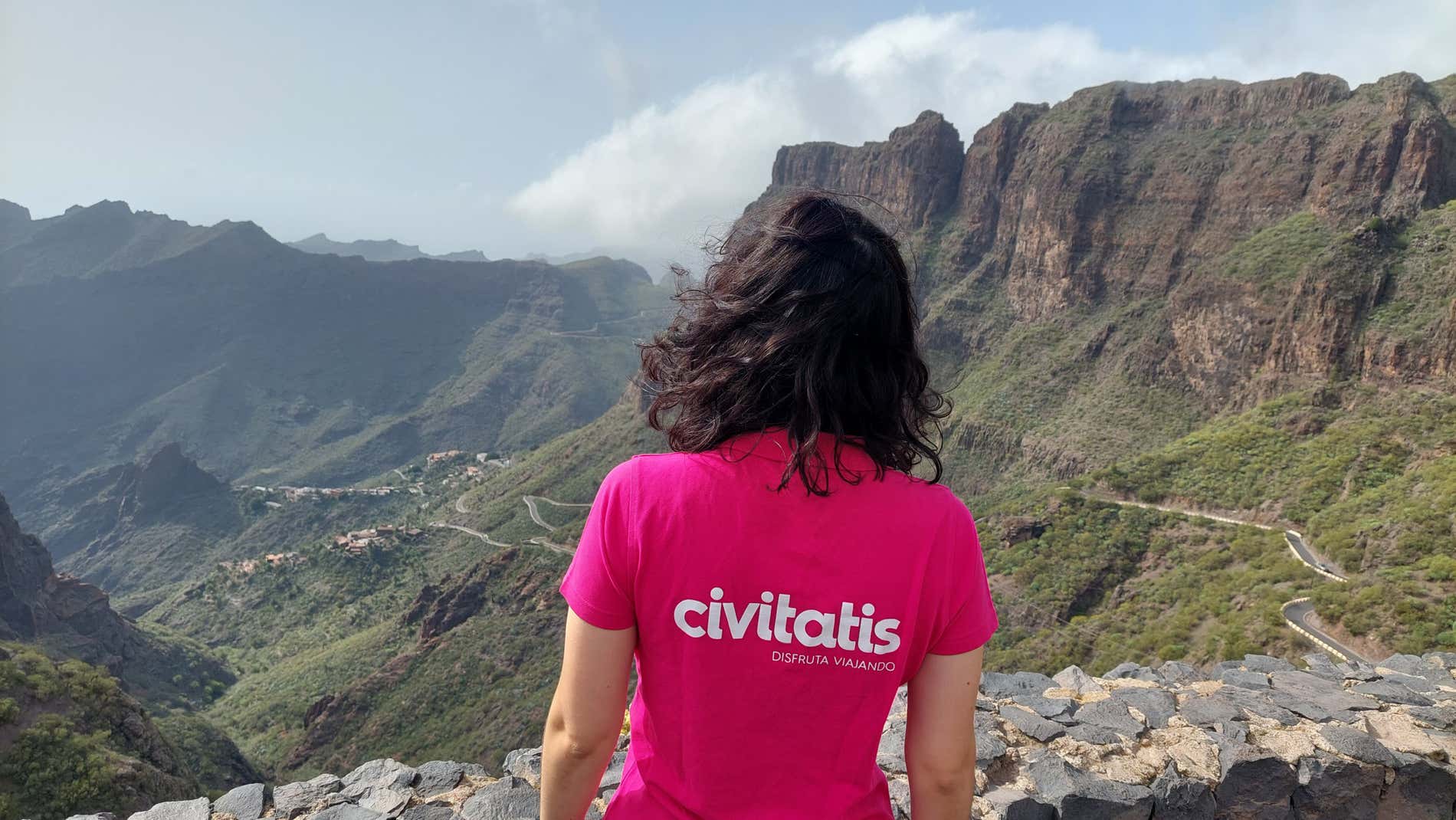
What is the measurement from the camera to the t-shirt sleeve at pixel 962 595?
1.54 m

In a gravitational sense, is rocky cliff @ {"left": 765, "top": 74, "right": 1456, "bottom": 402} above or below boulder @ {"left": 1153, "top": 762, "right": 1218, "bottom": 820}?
above

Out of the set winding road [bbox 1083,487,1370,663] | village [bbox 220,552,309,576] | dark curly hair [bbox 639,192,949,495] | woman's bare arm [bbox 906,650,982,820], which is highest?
dark curly hair [bbox 639,192,949,495]

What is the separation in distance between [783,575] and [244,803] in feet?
13.7

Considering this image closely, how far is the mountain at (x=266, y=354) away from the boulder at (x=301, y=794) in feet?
283

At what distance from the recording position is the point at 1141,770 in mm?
3979

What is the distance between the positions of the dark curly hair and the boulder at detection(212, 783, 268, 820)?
3.89m

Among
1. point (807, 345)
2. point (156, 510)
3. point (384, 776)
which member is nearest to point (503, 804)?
point (384, 776)

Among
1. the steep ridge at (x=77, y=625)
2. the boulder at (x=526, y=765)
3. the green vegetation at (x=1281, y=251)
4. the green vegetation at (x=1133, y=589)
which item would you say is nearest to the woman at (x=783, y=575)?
the boulder at (x=526, y=765)

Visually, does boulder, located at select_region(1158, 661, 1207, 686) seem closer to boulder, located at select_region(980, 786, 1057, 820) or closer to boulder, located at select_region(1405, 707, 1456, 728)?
boulder, located at select_region(1405, 707, 1456, 728)

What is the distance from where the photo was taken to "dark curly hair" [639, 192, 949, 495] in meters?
1.52

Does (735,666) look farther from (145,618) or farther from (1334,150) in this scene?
(145,618)

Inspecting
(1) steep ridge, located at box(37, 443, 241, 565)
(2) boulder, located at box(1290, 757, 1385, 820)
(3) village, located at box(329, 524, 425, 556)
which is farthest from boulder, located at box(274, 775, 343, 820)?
(1) steep ridge, located at box(37, 443, 241, 565)

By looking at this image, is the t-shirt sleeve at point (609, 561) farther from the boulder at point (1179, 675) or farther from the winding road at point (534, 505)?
the winding road at point (534, 505)

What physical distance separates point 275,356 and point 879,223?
127 meters
